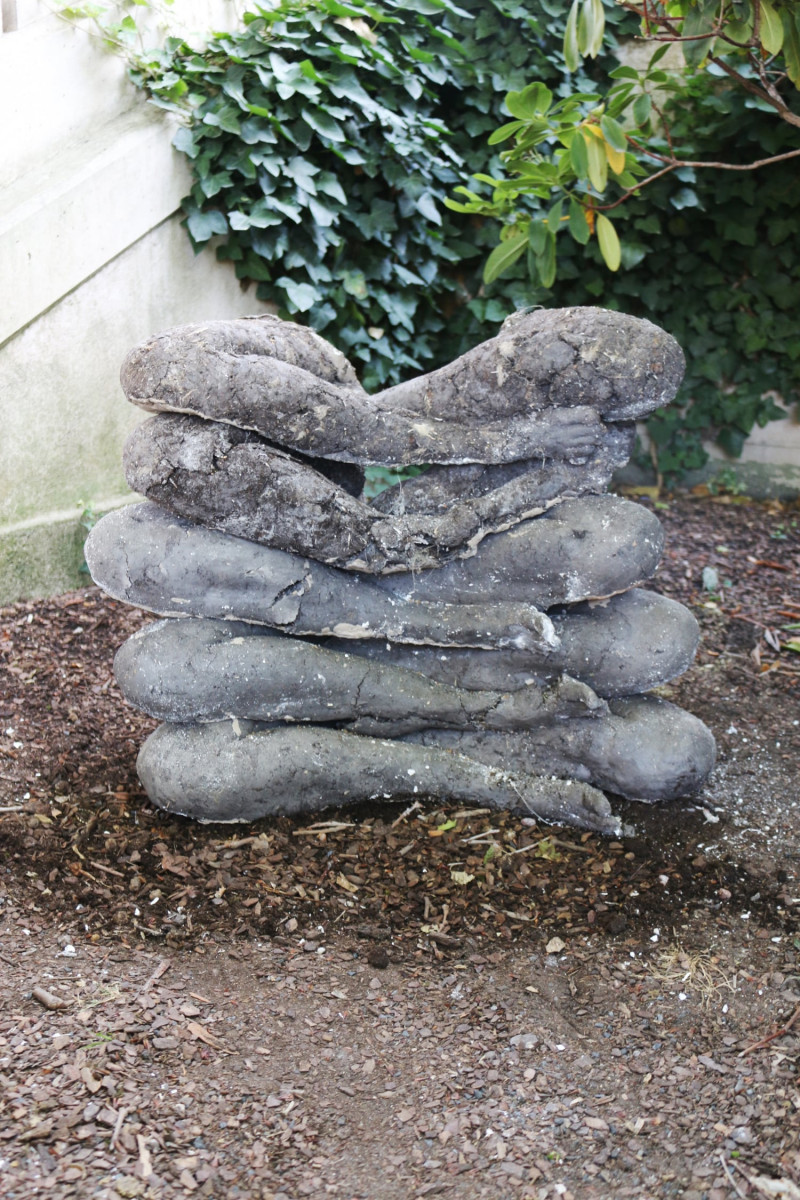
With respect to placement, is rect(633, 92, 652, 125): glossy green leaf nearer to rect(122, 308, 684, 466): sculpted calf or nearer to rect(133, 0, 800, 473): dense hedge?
rect(122, 308, 684, 466): sculpted calf

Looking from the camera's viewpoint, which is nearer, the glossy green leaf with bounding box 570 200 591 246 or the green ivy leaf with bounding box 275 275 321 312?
the glossy green leaf with bounding box 570 200 591 246

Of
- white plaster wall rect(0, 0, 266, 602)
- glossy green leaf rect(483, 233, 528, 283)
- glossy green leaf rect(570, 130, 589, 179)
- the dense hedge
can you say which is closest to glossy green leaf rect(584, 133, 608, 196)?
glossy green leaf rect(570, 130, 589, 179)

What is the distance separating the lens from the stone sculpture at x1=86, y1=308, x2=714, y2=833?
2762mm

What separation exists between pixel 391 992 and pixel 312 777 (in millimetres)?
727

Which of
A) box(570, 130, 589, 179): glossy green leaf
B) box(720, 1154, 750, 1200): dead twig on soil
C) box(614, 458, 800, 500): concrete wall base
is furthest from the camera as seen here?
box(614, 458, 800, 500): concrete wall base

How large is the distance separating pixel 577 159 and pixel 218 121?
201cm

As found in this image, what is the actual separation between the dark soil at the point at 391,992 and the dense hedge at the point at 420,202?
236 cm

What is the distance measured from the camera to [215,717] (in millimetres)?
2865

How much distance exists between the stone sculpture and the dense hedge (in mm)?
1798

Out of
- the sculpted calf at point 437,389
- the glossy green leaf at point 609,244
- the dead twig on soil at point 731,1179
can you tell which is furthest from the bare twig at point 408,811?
the glossy green leaf at point 609,244

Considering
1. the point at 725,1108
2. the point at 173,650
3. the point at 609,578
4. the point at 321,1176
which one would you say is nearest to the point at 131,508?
the point at 173,650

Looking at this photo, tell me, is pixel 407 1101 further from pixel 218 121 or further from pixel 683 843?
pixel 218 121

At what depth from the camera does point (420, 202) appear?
5070mm

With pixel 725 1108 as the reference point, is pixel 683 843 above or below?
below
